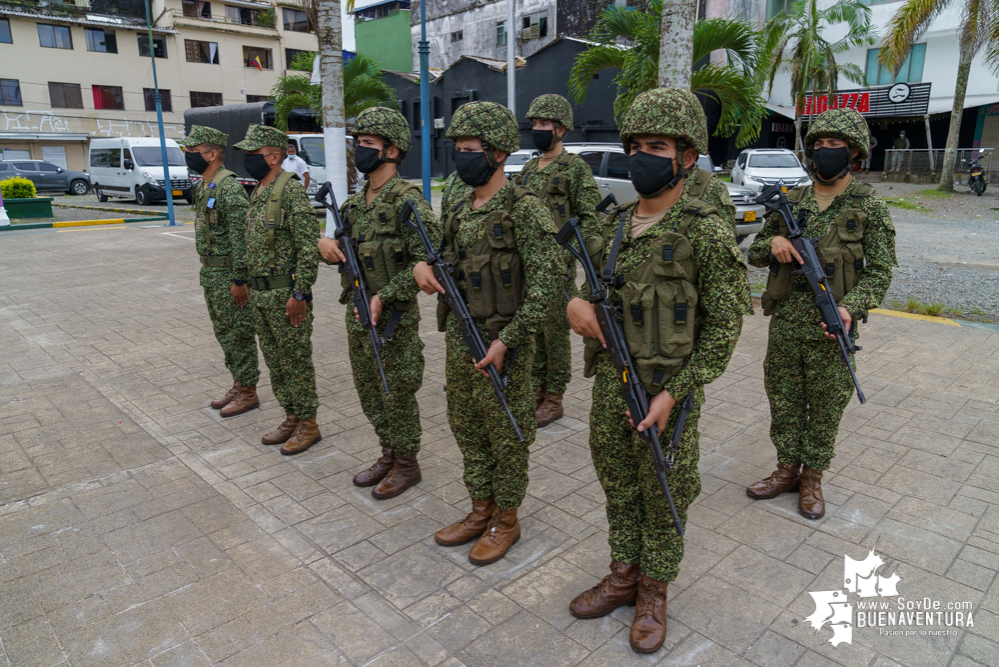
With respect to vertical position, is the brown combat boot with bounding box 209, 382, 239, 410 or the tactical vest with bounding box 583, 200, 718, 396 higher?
the tactical vest with bounding box 583, 200, 718, 396

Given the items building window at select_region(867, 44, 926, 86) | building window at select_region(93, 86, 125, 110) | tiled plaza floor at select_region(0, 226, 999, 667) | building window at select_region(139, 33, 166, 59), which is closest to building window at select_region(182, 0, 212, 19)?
building window at select_region(139, 33, 166, 59)

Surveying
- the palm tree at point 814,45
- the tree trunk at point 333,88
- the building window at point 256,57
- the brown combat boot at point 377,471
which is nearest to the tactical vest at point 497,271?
the brown combat boot at point 377,471

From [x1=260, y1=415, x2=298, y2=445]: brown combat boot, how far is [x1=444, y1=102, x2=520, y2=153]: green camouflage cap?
2478 millimetres

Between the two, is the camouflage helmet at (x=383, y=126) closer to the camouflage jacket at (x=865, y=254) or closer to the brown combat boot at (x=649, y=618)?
the camouflage jacket at (x=865, y=254)

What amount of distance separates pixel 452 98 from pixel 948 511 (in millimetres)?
27838

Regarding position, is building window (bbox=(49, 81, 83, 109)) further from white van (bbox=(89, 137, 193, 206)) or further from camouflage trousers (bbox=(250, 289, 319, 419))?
camouflage trousers (bbox=(250, 289, 319, 419))

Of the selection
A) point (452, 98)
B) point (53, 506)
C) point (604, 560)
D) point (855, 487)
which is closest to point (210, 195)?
point (53, 506)

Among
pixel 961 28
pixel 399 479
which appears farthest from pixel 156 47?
pixel 399 479

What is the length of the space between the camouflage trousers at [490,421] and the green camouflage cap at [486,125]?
0.89m

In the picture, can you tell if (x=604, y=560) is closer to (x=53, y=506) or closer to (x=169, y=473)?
(x=169, y=473)

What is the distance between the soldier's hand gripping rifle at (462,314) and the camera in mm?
3115

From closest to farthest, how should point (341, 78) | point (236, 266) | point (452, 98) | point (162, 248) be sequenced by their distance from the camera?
point (236, 266)
point (341, 78)
point (162, 248)
point (452, 98)

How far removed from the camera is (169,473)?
4270mm

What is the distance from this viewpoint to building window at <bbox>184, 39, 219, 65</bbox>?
3716cm
